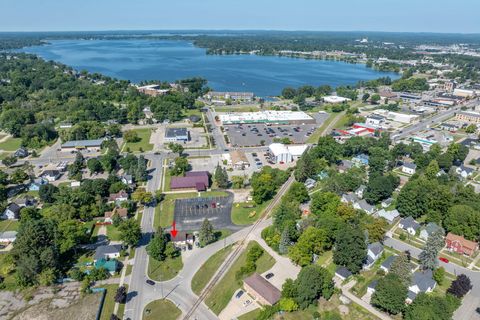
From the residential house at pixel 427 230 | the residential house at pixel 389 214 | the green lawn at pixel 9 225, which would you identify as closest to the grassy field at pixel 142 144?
the green lawn at pixel 9 225

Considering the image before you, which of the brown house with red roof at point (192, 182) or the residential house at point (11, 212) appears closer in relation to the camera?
the residential house at point (11, 212)

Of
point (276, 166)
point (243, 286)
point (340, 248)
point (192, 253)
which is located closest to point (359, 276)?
point (340, 248)

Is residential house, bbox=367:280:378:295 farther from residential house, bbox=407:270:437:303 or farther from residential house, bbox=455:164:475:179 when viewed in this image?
residential house, bbox=455:164:475:179

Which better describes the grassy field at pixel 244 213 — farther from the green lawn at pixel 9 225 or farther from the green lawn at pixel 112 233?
the green lawn at pixel 9 225

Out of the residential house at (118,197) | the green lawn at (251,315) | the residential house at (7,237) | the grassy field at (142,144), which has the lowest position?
the green lawn at (251,315)

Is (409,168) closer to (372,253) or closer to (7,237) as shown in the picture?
(372,253)
